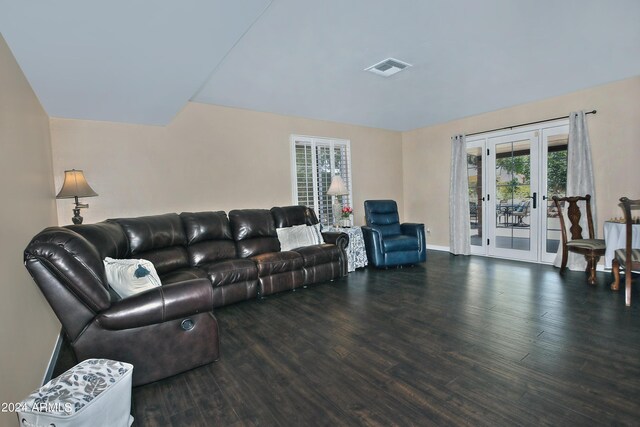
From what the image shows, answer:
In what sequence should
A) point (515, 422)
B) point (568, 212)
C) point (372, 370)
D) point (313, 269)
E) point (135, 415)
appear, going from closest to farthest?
point (515, 422), point (135, 415), point (372, 370), point (313, 269), point (568, 212)

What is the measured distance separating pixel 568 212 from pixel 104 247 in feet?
18.0

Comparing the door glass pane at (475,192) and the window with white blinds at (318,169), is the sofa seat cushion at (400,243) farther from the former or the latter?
the door glass pane at (475,192)

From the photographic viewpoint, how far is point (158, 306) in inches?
77.2

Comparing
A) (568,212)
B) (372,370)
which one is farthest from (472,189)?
(372,370)

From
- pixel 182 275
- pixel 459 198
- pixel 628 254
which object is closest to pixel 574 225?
pixel 628 254

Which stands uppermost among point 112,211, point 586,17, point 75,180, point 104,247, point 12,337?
point 586,17

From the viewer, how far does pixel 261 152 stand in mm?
4875

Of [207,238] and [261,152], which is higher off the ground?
[261,152]

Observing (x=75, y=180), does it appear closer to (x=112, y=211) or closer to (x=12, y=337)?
(x=112, y=211)

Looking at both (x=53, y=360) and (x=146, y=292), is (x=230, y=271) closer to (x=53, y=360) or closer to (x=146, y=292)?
(x=146, y=292)

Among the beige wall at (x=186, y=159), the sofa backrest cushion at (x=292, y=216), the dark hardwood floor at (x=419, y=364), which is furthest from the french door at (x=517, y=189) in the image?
the sofa backrest cushion at (x=292, y=216)

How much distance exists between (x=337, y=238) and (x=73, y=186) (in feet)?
10.1

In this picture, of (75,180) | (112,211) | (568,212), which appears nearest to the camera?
(75,180)

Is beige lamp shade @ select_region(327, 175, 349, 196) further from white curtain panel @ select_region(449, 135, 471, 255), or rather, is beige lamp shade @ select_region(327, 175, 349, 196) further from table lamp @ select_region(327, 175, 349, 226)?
white curtain panel @ select_region(449, 135, 471, 255)
